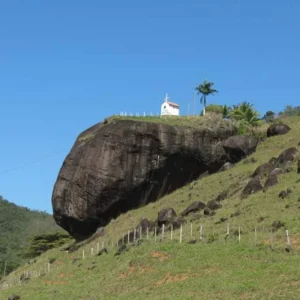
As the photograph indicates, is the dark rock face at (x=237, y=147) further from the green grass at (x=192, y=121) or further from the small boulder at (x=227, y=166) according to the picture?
the green grass at (x=192, y=121)

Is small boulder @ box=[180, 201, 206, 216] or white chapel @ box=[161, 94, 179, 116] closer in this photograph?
small boulder @ box=[180, 201, 206, 216]

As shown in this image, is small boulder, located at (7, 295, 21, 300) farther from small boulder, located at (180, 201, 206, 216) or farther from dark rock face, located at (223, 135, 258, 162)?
dark rock face, located at (223, 135, 258, 162)

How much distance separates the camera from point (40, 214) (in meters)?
193

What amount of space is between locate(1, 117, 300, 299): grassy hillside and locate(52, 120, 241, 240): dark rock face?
14.3m

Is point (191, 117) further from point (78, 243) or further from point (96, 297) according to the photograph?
point (96, 297)

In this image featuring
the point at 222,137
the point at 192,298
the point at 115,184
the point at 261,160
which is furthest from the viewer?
the point at 222,137

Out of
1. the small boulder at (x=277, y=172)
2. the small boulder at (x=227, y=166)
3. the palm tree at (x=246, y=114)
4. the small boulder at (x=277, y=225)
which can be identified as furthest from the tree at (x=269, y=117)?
the small boulder at (x=277, y=225)

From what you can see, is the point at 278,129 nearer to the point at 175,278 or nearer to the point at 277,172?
the point at 277,172

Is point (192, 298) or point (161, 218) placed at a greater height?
point (161, 218)

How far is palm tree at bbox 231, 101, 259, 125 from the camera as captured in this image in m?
78.4

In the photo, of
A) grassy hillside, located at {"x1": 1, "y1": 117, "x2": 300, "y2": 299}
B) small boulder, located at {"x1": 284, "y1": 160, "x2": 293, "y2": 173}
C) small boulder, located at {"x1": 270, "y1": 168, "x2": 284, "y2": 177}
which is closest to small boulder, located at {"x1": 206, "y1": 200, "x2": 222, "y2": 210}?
Result: grassy hillside, located at {"x1": 1, "y1": 117, "x2": 300, "y2": 299}

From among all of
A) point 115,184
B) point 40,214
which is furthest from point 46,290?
point 40,214

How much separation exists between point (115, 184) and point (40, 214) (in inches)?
5538

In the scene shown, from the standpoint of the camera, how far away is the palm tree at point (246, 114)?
78.4 meters
